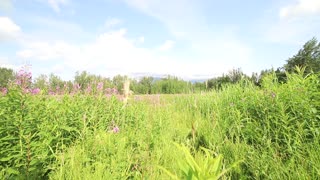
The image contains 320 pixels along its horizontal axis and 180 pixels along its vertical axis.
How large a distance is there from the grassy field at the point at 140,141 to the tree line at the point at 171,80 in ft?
2.15

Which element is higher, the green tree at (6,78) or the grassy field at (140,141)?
the green tree at (6,78)

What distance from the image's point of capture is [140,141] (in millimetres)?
3592

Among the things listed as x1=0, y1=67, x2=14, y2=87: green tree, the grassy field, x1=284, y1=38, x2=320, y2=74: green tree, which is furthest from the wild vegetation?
x1=284, y1=38, x2=320, y2=74: green tree

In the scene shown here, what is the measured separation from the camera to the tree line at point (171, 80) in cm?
559

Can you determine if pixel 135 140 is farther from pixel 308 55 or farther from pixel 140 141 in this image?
pixel 308 55

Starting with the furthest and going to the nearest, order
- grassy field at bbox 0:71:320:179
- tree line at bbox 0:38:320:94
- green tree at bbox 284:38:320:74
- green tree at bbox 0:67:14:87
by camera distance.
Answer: green tree at bbox 284:38:320:74
tree line at bbox 0:38:320:94
green tree at bbox 0:67:14:87
grassy field at bbox 0:71:320:179

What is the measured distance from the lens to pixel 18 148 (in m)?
2.82

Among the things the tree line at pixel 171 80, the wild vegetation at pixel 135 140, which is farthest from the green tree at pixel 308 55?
the wild vegetation at pixel 135 140

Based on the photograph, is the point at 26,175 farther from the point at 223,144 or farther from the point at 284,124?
the point at 284,124

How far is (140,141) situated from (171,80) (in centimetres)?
936

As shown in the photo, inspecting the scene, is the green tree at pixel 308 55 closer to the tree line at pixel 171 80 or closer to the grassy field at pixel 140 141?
the tree line at pixel 171 80

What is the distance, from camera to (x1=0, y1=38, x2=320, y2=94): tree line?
18.3 ft

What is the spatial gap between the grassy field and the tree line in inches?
25.8

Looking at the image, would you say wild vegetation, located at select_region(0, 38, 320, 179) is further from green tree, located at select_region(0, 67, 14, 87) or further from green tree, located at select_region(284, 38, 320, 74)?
→ green tree, located at select_region(284, 38, 320, 74)
